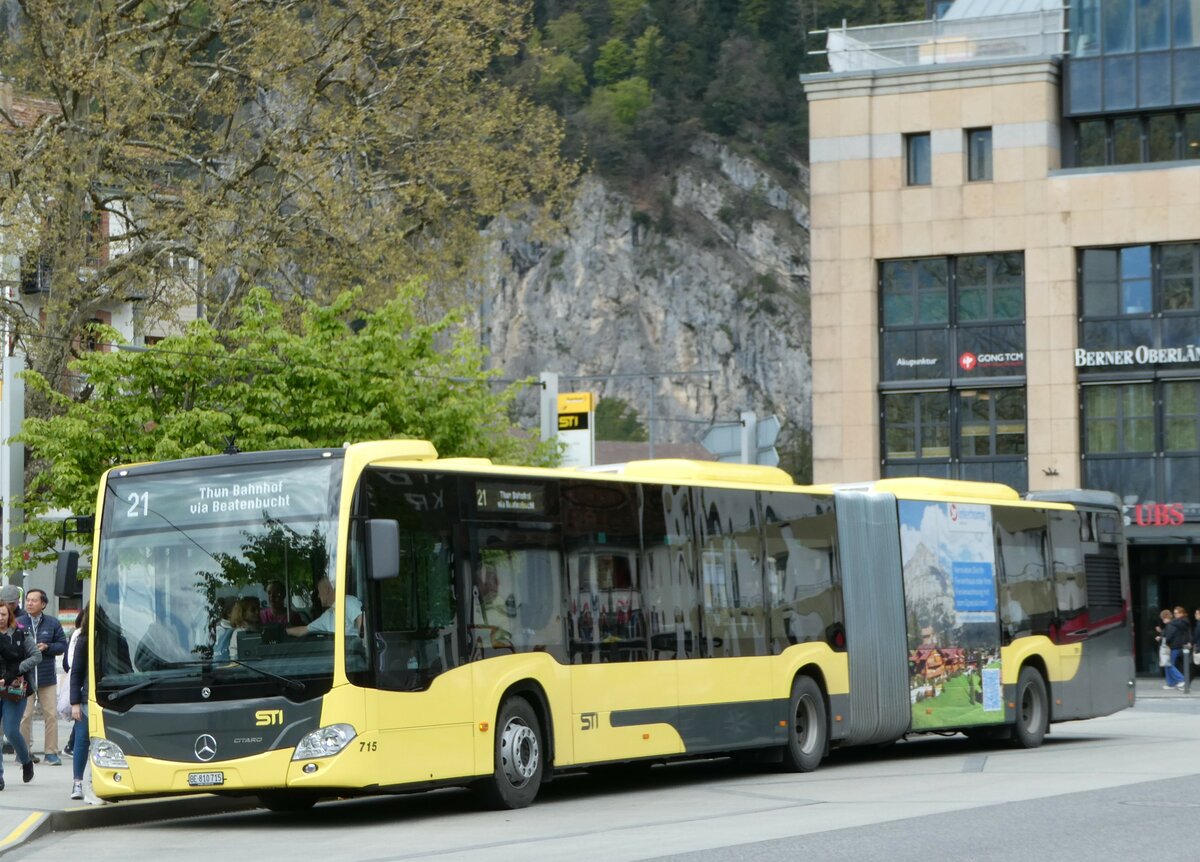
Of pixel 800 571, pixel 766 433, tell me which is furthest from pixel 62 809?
pixel 766 433

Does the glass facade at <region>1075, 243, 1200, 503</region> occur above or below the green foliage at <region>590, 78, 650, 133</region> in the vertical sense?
below

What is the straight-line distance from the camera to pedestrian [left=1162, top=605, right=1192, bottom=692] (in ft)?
132

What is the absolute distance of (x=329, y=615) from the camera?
14125 mm

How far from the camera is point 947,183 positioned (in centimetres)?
4753

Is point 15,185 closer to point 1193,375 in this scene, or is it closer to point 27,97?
point 27,97

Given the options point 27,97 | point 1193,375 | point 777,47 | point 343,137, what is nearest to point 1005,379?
point 1193,375

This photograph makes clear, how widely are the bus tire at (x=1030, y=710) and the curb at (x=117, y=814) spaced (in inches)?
380

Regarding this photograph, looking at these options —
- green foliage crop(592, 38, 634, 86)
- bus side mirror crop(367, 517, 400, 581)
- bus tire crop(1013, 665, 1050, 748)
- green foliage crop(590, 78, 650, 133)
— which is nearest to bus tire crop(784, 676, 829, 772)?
bus tire crop(1013, 665, 1050, 748)

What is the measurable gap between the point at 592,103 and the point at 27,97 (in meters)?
132

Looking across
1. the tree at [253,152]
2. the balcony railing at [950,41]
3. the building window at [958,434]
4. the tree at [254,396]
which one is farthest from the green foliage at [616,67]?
the tree at [254,396]

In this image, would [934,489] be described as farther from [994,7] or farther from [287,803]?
[994,7]

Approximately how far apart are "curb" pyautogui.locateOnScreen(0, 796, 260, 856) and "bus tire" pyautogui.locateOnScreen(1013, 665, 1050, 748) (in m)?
9.65

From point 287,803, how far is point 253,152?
70.3 feet

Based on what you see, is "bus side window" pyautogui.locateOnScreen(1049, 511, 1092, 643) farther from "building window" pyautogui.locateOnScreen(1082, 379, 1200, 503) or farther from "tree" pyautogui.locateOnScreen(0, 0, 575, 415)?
"building window" pyautogui.locateOnScreen(1082, 379, 1200, 503)
